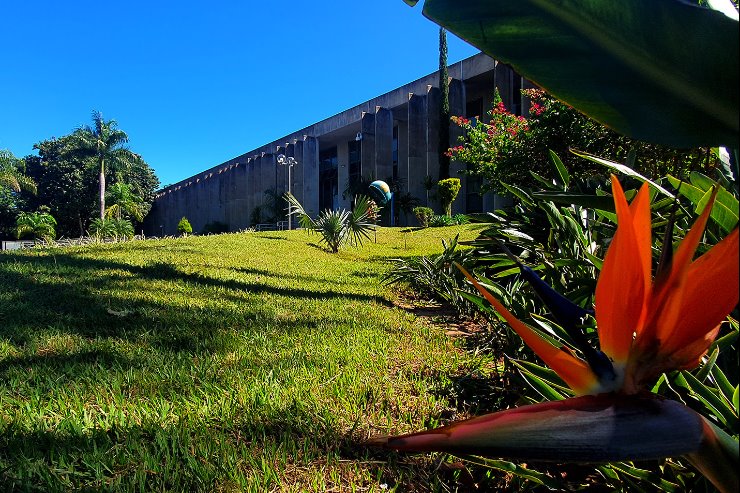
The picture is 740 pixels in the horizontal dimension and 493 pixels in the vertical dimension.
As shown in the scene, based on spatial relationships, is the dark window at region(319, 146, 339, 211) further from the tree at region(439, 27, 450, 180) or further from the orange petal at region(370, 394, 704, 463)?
the orange petal at region(370, 394, 704, 463)

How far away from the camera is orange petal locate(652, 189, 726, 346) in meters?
0.39

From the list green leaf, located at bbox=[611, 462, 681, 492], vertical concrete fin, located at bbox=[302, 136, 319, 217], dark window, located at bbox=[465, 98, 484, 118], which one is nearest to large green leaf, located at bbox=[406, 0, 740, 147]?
green leaf, located at bbox=[611, 462, 681, 492]

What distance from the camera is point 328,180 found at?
3769 centimetres

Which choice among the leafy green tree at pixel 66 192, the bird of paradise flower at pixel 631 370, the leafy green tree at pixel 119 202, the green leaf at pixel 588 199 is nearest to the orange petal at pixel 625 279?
the bird of paradise flower at pixel 631 370

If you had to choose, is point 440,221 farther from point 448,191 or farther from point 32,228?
point 32,228

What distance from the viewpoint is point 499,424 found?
361 millimetres

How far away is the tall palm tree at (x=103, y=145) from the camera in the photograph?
3812cm

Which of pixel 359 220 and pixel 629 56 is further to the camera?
pixel 359 220

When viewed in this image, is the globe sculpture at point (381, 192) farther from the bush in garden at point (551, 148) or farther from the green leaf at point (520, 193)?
the green leaf at point (520, 193)

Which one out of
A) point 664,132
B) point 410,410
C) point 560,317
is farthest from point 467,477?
point 664,132

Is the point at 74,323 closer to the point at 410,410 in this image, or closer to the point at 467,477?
the point at 410,410

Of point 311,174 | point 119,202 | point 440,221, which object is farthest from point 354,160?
point 119,202

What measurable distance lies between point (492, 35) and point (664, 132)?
28 cm

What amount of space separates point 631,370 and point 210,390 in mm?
1969
